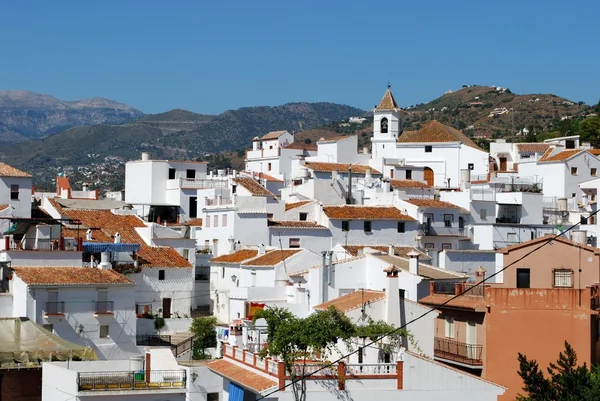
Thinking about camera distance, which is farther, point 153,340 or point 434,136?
point 434,136

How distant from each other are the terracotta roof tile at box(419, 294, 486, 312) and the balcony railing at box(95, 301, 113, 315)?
11.3 m

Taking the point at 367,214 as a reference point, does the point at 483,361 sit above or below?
below

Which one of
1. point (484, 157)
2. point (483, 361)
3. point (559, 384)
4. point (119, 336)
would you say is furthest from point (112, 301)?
point (484, 157)

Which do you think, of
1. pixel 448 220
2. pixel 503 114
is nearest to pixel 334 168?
pixel 448 220

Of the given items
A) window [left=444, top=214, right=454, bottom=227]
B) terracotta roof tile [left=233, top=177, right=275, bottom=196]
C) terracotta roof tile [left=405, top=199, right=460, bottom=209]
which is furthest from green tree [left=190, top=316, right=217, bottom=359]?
window [left=444, top=214, right=454, bottom=227]

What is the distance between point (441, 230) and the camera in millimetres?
56094

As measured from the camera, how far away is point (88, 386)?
3153 centimetres

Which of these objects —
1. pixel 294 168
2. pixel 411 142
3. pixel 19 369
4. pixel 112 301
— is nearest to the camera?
pixel 19 369

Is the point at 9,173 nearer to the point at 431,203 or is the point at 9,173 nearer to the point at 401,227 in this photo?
the point at 401,227

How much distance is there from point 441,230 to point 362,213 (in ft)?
15.3

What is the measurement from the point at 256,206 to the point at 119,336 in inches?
505

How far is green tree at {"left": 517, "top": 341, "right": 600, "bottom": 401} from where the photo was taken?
26.1 meters

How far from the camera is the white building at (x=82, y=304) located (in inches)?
1555

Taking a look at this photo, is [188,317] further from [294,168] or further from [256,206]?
[294,168]
